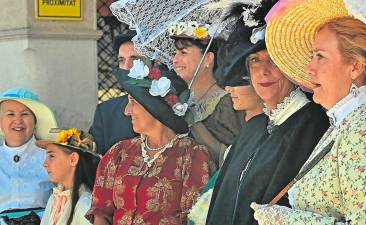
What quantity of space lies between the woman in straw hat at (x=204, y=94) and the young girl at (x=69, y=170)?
96 cm

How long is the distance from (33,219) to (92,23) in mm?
1990

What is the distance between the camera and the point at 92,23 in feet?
23.0

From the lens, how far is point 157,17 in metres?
4.72

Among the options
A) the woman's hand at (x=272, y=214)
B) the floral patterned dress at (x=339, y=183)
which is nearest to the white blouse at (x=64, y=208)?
the woman's hand at (x=272, y=214)

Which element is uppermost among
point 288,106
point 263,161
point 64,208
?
point 288,106

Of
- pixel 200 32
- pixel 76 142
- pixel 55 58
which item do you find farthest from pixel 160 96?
pixel 55 58

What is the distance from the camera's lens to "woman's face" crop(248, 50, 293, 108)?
11.7 feet

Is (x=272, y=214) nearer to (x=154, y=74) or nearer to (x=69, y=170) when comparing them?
(x=154, y=74)

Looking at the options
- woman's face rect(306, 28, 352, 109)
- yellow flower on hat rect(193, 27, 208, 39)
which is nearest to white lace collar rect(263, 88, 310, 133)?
woman's face rect(306, 28, 352, 109)

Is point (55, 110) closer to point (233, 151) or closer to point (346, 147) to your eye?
point (233, 151)

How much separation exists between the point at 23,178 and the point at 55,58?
1448mm

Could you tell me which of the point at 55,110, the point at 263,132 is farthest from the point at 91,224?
the point at 55,110

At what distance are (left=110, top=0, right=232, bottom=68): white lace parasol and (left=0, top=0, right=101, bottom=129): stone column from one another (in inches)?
81.8

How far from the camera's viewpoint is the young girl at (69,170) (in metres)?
5.32
